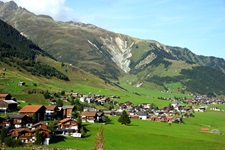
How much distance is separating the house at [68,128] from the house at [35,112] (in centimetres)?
1083

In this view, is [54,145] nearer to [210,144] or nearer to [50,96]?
[210,144]

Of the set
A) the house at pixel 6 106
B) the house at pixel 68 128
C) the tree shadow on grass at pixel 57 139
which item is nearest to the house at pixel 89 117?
the house at pixel 68 128

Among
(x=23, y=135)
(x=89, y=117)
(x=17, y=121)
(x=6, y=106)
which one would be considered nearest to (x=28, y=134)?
(x=23, y=135)

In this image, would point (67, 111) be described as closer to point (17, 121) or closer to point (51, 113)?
point (51, 113)

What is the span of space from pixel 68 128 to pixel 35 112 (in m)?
17.7

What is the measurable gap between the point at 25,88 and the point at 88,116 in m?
57.0

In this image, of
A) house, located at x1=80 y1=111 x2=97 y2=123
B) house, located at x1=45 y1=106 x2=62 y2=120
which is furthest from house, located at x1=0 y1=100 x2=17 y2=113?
house, located at x1=80 y1=111 x2=97 y2=123

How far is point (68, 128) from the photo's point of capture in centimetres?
9569

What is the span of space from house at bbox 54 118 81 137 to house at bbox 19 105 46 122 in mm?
10829

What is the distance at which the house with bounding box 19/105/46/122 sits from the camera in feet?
348

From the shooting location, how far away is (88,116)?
11994 cm

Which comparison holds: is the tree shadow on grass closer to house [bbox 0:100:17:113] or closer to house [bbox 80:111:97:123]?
house [bbox 80:111:97:123]

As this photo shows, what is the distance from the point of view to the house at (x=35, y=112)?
106094 mm

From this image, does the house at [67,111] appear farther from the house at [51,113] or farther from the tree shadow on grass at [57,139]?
the tree shadow on grass at [57,139]
